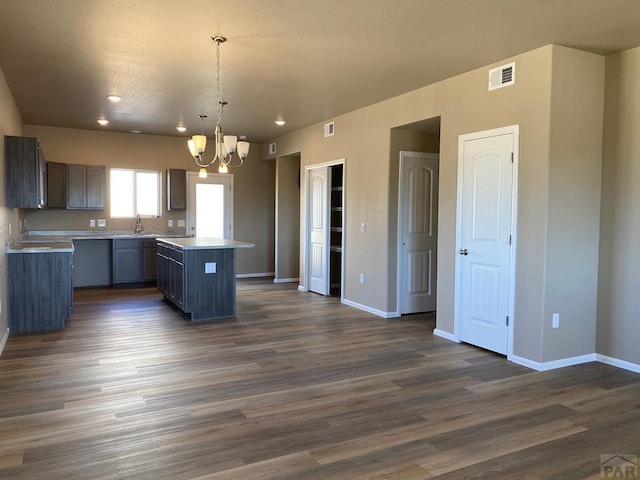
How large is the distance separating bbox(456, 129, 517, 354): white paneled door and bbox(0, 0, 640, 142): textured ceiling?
0.84 meters

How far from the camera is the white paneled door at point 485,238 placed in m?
4.28

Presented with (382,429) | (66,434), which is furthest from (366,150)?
(66,434)

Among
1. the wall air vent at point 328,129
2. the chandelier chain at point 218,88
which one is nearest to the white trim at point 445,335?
the chandelier chain at point 218,88

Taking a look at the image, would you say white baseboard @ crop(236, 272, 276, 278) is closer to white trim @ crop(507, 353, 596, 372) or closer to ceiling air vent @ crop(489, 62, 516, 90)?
white trim @ crop(507, 353, 596, 372)

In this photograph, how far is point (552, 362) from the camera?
405 centimetres

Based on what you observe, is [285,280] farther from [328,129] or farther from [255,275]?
[328,129]

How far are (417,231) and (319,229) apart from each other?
198 centimetres

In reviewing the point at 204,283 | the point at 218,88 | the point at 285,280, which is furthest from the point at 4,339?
the point at 285,280

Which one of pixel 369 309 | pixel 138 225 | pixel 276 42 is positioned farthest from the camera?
pixel 138 225

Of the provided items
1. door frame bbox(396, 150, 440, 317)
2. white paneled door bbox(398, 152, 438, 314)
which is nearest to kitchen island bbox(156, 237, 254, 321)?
door frame bbox(396, 150, 440, 317)

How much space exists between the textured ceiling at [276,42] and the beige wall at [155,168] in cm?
215

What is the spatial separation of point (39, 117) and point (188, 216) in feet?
9.56

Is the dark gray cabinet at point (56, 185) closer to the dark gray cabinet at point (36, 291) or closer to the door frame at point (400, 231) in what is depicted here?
the dark gray cabinet at point (36, 291)

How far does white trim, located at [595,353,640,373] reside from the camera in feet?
13.1
